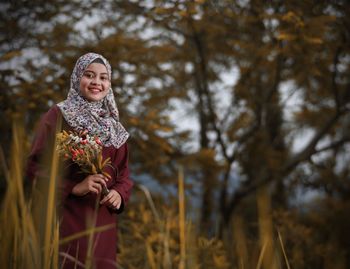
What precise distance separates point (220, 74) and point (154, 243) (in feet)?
16.2

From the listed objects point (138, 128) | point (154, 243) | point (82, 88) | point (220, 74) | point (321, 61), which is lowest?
point (154, 243)

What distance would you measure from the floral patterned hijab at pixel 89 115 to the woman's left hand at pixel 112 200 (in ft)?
0.83

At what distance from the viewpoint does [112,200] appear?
216 cm

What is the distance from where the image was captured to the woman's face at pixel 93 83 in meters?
2.25

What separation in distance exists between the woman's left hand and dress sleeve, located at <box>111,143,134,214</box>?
1.5 inches

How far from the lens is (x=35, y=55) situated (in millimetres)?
5086

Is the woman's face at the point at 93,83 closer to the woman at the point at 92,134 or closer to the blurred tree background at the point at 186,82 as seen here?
the woman at the point at 92,134

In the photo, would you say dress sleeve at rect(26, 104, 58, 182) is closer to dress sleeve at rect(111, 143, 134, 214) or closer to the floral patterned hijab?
the floral patterned hijab

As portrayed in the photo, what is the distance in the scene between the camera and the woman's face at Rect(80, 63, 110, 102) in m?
2.25

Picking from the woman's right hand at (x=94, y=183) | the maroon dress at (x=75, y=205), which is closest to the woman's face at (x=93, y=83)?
the maroon dress at (x=75, y=205)

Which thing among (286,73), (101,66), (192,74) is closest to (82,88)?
(101,66)

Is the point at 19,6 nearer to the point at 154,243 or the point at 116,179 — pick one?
the point at 154,243

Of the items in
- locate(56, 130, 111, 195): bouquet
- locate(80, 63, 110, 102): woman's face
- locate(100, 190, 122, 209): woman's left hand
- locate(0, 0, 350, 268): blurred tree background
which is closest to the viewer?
locate(56, 130, 111, 195): bouquet

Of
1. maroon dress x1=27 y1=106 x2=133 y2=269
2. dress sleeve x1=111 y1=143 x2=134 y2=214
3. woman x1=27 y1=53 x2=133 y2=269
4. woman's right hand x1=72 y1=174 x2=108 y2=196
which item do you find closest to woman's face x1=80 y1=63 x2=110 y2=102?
woman x1=27 y1=53 x2=133 y2=269
